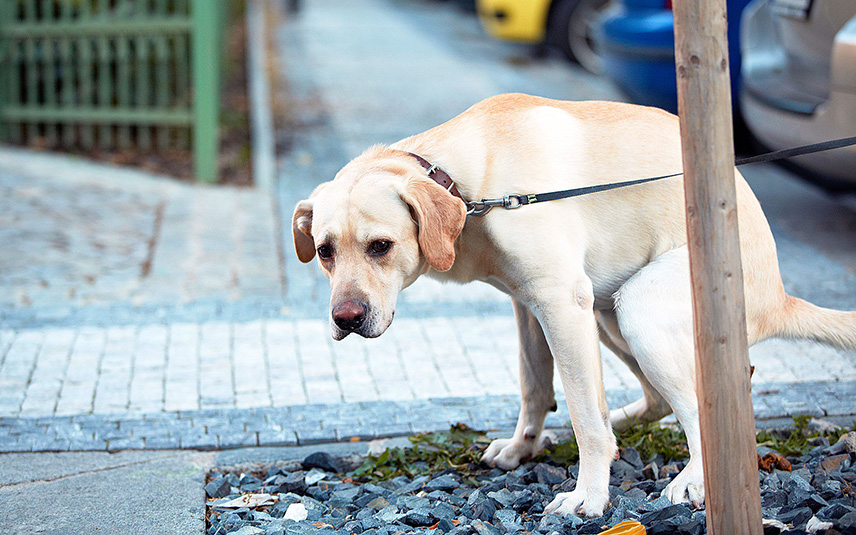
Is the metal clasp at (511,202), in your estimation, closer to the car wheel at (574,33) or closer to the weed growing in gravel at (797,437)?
the weed growing in gravel at (797,437)

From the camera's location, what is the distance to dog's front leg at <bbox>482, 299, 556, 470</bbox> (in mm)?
3322

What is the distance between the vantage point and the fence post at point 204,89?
766 centimetres

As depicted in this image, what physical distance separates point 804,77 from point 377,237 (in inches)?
156

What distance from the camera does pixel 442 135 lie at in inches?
119

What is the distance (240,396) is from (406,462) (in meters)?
0.97

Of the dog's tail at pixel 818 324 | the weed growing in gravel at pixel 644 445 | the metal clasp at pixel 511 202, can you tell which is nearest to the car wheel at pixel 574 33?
the weed growing in gravel at pixel 644 445

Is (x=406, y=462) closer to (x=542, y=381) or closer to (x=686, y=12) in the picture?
(x=542, y=381)

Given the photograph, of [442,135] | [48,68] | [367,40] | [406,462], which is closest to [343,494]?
[406,462]

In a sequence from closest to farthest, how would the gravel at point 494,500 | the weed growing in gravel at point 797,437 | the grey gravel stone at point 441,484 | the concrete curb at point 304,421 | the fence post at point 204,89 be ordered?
the gravel at point 494,500 → the grey gravel stone at point 441,484 → the weed growing in gravel at point 797,437 → the concrete curb at point 304,421 → the fence post at point 204,89

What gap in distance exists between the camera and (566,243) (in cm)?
286

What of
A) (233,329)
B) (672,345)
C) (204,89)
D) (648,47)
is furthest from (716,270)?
(204,89)

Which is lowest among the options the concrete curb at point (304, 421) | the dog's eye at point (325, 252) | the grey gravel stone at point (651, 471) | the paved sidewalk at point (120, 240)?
the paved sidewalk at point (120, 240)

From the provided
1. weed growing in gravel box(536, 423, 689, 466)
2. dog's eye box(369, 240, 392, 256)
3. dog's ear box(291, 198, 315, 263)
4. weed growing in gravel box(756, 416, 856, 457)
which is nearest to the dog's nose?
dog's eye box(369, 240, 392, 256)

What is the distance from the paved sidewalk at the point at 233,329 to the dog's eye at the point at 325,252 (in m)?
1.05
